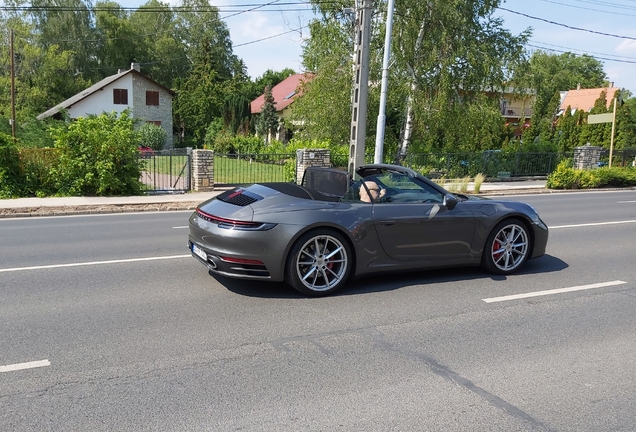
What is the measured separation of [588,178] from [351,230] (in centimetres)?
2063

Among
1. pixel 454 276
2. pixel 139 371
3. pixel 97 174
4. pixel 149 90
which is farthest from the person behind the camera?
pixel 149 90

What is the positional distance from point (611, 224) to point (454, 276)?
6.94m

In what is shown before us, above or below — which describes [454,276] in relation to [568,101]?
below

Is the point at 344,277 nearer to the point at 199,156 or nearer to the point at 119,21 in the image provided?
the point at 199,156

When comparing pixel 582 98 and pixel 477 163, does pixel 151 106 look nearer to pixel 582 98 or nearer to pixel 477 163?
pixel 477 163

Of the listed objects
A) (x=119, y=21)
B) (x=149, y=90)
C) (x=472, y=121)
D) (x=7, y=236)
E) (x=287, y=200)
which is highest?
(x=119, y=21)

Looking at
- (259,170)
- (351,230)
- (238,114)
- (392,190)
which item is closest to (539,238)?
(392,190)

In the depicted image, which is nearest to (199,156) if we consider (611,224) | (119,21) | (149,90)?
(611,224)

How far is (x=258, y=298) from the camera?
597 cm

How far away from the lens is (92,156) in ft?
53.6

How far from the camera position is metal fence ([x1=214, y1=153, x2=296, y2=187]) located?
21750 mm

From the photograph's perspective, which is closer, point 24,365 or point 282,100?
point 24,365

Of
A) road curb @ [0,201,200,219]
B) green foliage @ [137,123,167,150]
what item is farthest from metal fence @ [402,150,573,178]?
green foliage @ [137,123,167,150]

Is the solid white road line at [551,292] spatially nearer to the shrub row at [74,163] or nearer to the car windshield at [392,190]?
the car windshield at [392,190]
